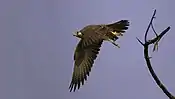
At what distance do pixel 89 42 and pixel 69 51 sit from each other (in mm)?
686

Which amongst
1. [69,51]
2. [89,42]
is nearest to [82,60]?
[89,42]

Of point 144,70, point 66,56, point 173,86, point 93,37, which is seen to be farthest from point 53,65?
point 93,37

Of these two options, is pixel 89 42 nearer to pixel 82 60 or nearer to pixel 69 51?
pixel 82 60

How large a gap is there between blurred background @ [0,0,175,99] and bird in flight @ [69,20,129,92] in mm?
557

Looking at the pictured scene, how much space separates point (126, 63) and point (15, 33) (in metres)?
0.42

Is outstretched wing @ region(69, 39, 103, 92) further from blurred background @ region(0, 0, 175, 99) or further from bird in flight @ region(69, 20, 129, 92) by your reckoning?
blurred background @ region(0, 0, 175, 99)

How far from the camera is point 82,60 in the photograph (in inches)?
29.8

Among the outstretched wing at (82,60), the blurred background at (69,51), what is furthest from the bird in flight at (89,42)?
the blurred background at (69,51)

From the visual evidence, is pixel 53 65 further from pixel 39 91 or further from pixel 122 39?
pixel 122 39

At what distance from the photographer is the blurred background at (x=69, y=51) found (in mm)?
1312

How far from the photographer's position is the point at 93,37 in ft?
2.11

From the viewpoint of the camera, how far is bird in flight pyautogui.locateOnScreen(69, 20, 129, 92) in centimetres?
62

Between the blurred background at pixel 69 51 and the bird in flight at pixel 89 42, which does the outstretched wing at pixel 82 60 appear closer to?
the bird in flight at pixel 89 42

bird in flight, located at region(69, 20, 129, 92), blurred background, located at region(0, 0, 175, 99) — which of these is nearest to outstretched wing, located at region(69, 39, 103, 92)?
bird in flight, located at region(69, 20, 129, 92)
